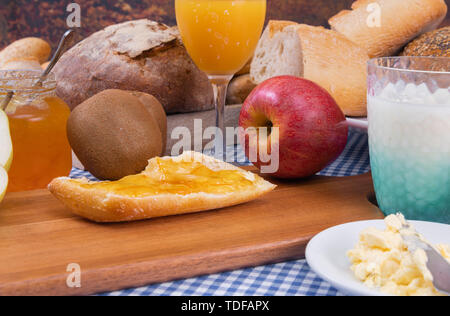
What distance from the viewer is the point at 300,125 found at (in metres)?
1.00

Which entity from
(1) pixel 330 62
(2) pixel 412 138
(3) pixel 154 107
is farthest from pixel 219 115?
(2) pixel 412 138

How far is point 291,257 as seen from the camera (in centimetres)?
75

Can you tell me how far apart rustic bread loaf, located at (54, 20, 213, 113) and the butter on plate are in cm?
78

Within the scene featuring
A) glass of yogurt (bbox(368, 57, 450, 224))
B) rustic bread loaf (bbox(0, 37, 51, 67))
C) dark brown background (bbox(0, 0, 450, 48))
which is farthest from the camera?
dark brown background (bbox(0, 0, 450, 48))

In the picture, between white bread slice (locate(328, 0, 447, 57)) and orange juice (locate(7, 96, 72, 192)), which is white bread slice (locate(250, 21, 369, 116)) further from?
orange juice (locate(7, 96, 72, 192))

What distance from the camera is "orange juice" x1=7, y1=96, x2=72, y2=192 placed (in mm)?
999

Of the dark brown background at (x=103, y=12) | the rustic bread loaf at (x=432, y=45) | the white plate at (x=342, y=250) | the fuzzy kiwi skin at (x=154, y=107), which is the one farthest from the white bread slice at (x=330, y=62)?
the dark brown background at (x=103, y=12)

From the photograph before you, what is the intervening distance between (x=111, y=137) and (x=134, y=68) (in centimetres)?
30

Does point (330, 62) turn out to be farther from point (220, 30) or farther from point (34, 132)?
point (34, 132)

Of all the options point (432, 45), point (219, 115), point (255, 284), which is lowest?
point (255, 284)

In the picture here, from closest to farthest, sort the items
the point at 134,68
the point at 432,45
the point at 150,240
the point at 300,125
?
1. the point at 150,240
2. the point at 300,125
3. the point at 134,68
4. the point at 432,45

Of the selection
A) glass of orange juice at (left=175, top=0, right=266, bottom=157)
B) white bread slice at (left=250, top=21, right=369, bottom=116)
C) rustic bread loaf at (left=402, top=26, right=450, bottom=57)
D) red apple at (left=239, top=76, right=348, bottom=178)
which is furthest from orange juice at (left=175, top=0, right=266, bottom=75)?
rustic bread loaf at (left=402, top=26, right=450, bottom=57)

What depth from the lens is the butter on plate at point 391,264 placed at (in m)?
0.58

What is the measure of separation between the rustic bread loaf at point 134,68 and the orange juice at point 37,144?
232 millimetres
